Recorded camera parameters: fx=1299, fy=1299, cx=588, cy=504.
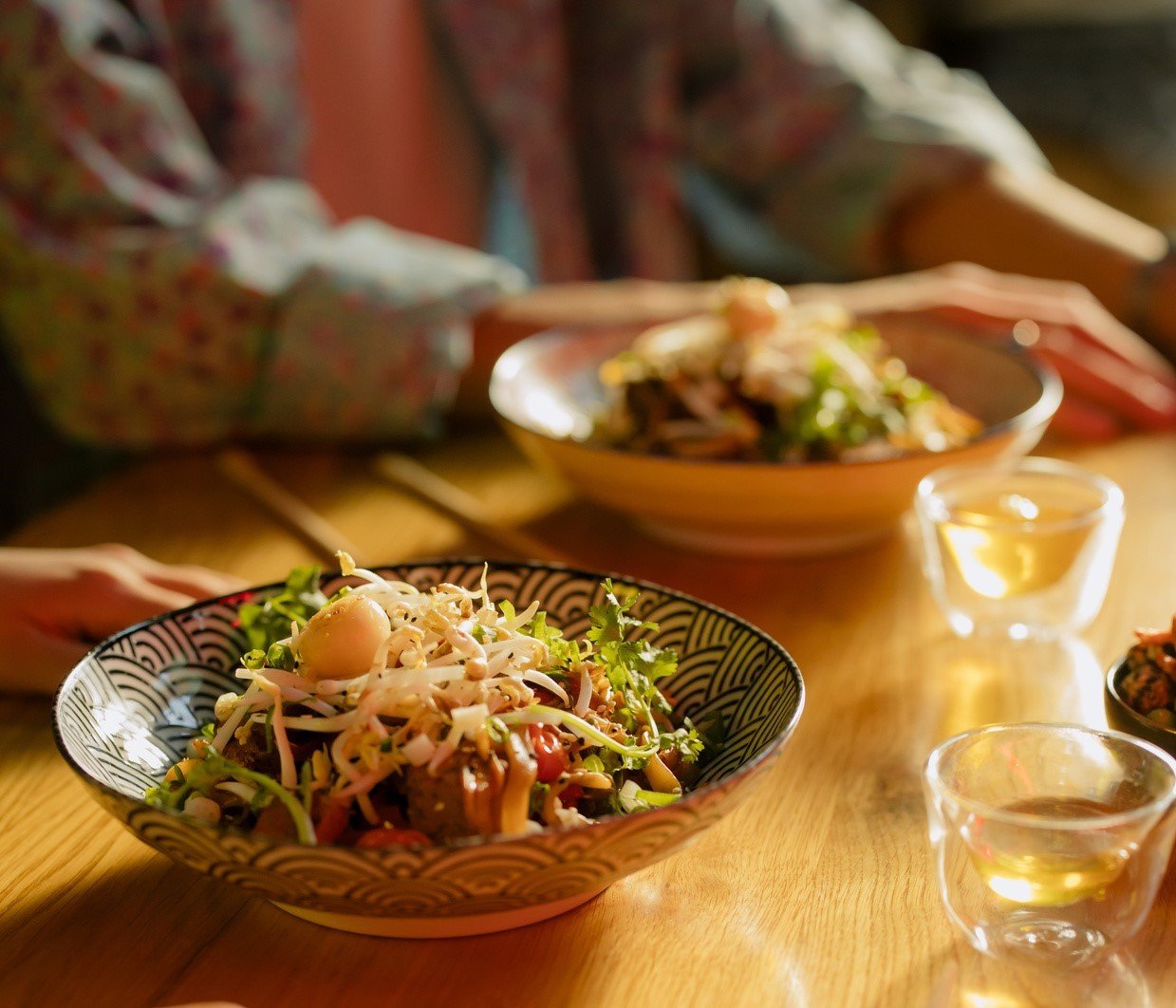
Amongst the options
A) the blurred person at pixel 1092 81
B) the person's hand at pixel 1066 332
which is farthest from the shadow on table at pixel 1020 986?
the blurred person at pixel 1092 81

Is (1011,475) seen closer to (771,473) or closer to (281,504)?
(771,473)

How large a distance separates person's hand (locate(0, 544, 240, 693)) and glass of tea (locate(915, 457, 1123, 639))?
2.23ft

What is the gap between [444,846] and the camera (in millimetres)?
659

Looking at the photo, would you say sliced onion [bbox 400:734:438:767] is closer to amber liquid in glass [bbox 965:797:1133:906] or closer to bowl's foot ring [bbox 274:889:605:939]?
bowl's foot ring [bbox 274:889:605:939]

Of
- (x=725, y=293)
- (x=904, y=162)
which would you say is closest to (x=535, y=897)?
(x=725, y=293)

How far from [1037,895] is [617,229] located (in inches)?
87.6

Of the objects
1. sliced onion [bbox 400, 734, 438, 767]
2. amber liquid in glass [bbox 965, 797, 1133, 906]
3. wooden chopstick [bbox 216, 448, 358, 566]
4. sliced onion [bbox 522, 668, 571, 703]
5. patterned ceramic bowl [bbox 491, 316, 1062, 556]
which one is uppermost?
sliced onion [bbox 400, 734, 438, 767]

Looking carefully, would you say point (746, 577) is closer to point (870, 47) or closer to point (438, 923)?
point (438, 923)

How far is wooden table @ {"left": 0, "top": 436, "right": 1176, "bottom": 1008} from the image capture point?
0.75 metres

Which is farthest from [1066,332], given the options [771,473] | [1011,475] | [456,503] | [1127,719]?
[1127,719]

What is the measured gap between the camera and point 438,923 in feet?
2.54

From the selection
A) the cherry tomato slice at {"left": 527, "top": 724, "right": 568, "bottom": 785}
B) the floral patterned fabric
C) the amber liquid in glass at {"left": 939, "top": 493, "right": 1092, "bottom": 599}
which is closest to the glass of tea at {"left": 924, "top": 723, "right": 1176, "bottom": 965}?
the cherry tomato slice at {"left": 527, "top": 724, "right": 568, "bottom": 785}

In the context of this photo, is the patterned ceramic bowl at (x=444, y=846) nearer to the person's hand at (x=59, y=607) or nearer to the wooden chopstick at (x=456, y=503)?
the person's hand at (x=59, y=607)

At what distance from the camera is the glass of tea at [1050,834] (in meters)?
0.72
